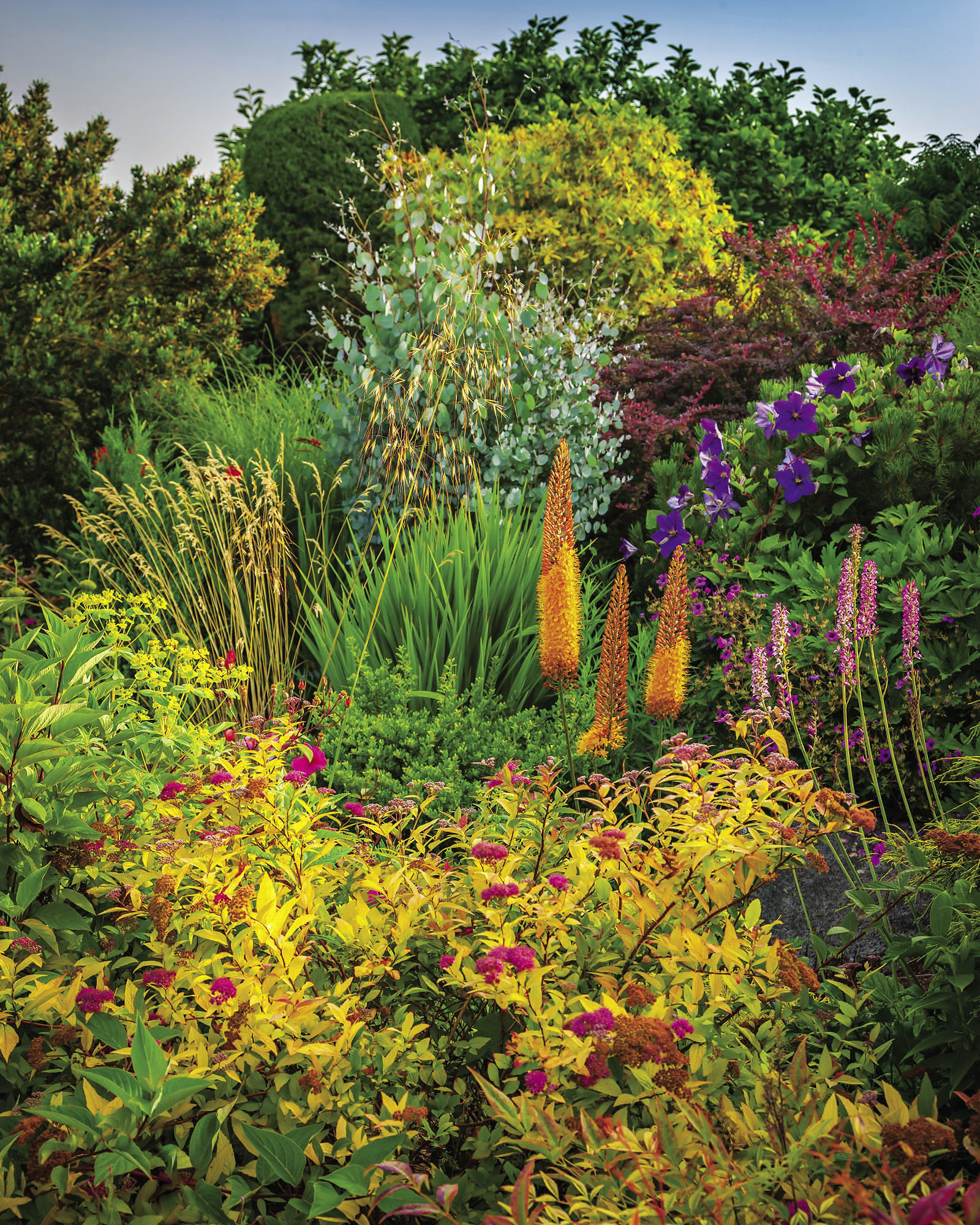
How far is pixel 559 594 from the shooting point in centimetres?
311

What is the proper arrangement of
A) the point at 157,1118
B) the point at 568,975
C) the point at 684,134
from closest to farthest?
the point at 157,1118, the point at 568,975, the point at 684,134

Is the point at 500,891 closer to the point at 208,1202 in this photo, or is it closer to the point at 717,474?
the point at 208,1202

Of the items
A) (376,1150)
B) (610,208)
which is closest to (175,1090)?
(376,1150)

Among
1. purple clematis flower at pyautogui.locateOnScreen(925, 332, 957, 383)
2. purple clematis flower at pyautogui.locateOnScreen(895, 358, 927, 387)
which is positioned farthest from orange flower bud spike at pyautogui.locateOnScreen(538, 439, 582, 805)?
purple clematis flower at pyautogui.locateOnScreen(925, 332, 957, 383)

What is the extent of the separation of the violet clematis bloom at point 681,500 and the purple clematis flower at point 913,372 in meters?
1.39

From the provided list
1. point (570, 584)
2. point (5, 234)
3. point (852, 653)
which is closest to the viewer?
point (570, 584)

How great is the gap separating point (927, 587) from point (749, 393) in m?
2.90

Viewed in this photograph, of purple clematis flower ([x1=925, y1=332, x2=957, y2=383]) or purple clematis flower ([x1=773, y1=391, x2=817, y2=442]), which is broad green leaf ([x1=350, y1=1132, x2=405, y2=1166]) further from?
purple clematis flower ([x1=925, y1=332, x2=957, y2=383])

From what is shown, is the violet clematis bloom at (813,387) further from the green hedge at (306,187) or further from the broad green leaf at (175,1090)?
the green hedge at (306,187)

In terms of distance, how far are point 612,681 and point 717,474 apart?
5.27 ft

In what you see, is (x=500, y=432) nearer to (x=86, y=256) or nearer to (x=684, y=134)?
(x=86, y=256)

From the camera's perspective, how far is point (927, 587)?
157 inches

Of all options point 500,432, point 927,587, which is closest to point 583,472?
point 500,432

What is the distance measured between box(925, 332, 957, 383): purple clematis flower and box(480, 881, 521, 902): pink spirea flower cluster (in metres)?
4.27
